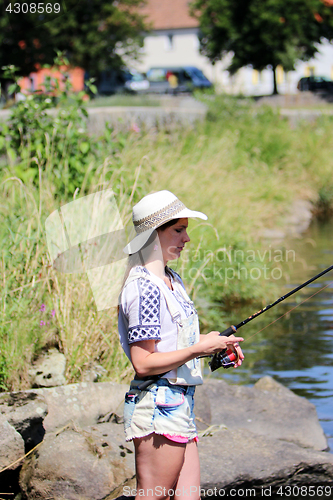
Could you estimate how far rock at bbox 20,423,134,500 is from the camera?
12.0 ft

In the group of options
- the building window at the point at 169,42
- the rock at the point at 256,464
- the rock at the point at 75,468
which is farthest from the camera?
the building window at the point at 169,42

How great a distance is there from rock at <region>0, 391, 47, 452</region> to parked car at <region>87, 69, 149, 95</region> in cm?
2789

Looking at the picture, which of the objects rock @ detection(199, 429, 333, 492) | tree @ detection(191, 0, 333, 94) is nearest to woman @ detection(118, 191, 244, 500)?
rock @ detection(199, 429, 333, 492)

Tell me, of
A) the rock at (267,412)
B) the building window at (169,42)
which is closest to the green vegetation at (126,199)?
the rock at (267,412)

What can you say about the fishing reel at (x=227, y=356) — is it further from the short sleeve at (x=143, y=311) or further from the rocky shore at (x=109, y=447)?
the rocky shore at (x=109, y=447)

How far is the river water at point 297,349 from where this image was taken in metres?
5.71

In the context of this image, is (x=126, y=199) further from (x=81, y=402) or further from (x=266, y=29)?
(x=266, y=29)

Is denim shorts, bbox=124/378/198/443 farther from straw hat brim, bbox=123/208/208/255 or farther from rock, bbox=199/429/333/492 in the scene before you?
rock, bbox=199/429/333/492

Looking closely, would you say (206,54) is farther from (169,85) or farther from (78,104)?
(78,104)

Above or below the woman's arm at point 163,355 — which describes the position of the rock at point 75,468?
below

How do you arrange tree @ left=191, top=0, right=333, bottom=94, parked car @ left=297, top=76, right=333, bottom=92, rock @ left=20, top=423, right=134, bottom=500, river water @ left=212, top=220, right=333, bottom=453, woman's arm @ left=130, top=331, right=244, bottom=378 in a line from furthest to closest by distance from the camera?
parked car @ left=297, top=76, right=333, bottom=92 → tree @ left=191, top=0, right=333, bottom=94 → river water @ left=212, top=220, right=333, bottom=453 → rock @ left=20, top=423, right=134, bottom=500 → woman's arm @ left=130, top=331, right=244, bottom=378

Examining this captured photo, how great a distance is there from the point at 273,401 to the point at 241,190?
243 inches

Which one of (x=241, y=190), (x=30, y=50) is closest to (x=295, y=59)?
(x=30, y=50)

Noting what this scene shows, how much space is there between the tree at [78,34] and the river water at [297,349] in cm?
1898
